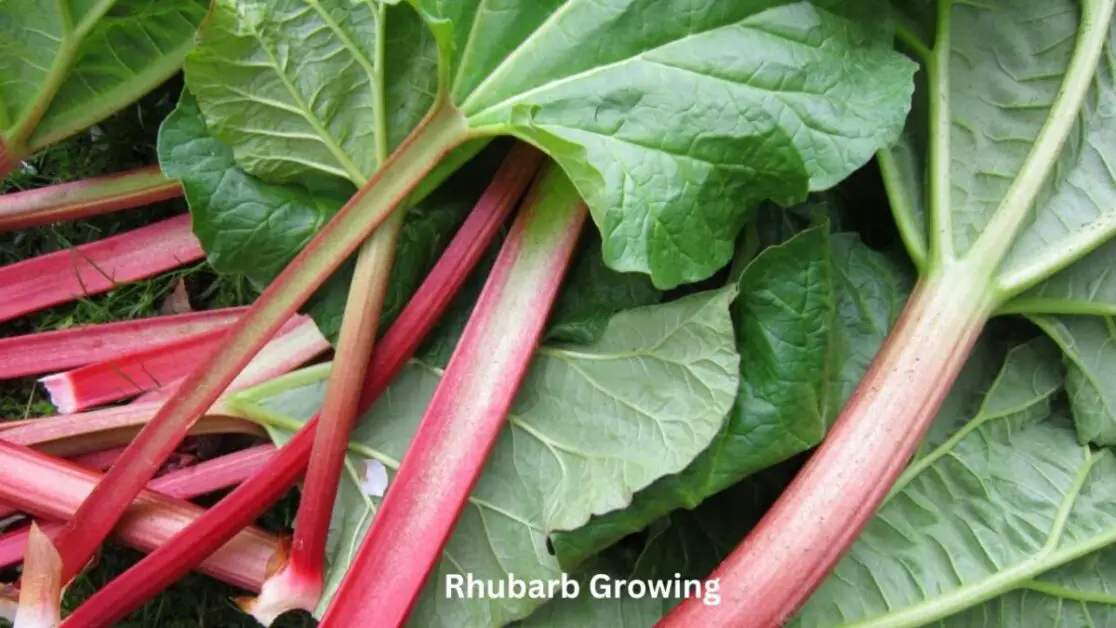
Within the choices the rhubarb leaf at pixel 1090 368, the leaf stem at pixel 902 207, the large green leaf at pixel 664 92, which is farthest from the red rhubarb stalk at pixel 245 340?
the rhubarb leaf at pixel 1090 368

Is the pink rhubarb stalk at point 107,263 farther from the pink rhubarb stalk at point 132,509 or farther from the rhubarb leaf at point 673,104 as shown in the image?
the rhubarb leaf at point 673,104

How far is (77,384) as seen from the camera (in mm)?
1404

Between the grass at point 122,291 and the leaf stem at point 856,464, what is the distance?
71 centimetres

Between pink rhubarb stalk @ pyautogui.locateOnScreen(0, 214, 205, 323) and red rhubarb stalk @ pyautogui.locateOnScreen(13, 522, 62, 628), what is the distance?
52 centimetres

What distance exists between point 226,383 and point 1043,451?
1.14 metres

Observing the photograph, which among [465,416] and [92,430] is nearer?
[465,416]

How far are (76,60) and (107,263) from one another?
1.09 feet

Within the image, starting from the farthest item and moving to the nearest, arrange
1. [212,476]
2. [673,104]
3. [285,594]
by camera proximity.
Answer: [212,476]
[285,594]
[673,104]

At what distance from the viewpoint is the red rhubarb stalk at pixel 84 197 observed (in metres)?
1.52

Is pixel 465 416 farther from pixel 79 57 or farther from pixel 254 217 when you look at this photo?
pixel 79 57

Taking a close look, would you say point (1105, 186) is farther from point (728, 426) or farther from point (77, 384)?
point (77, 384)

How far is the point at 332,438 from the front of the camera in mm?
1192

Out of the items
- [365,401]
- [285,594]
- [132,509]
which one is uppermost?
[365,401]

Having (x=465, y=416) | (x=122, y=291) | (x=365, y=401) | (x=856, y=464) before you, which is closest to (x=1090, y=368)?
(x=856, y=464)
